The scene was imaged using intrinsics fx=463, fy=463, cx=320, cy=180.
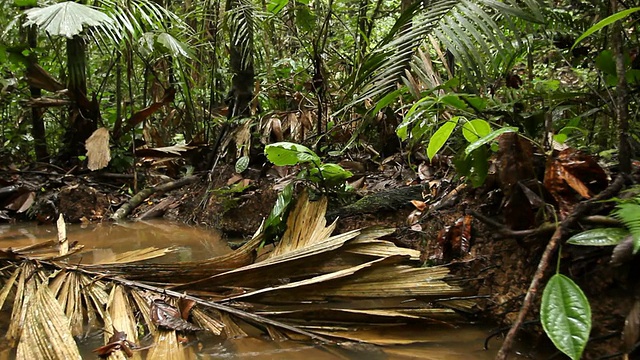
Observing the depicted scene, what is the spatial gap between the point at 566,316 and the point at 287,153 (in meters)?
1.32

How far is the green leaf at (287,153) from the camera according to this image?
1967mm

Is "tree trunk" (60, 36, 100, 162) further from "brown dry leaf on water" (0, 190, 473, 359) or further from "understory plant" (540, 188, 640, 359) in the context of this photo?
"understory plant" (540, 188, 640, 359)

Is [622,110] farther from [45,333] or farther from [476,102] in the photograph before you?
[45,333]

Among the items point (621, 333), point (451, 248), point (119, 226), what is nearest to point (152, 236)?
point (119, 226)

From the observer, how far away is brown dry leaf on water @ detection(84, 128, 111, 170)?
13.3 feet

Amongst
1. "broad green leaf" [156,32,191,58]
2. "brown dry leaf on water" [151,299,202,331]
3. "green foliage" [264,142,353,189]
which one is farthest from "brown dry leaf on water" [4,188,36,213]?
"brown dry leaf on water" [151,299,202,331]

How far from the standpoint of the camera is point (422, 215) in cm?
197

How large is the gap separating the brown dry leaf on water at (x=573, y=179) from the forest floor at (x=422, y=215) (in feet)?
0.34

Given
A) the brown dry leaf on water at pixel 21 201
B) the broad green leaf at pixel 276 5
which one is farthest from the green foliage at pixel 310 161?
the brown dry leaf on water at pixel 21 201

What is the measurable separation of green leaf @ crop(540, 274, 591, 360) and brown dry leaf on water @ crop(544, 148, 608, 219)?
0.32 meters

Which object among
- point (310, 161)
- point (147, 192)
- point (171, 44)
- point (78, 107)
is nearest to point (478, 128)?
point (310, 161)

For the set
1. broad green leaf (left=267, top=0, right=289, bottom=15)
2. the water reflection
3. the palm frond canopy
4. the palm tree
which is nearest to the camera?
the water reflection

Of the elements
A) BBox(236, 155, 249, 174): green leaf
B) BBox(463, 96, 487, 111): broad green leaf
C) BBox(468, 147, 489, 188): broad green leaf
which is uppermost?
BBox(463, 96, 487, 111): broad green leaf

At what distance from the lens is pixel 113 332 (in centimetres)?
125
